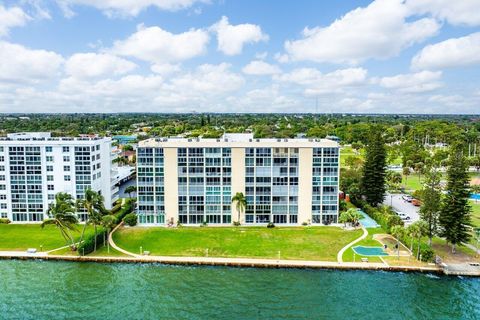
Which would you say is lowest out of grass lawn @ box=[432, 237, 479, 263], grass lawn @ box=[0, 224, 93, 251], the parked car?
grass lawn @ box=[432, 237, 479, 263]

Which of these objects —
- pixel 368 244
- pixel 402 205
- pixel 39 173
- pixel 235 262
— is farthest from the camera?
pixel 402 205

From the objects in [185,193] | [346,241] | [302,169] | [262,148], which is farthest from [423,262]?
[185,193]

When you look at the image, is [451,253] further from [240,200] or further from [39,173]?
[39,173]

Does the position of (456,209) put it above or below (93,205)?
below

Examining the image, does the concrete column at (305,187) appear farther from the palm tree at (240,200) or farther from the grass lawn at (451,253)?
the grass lawn at (451,253)

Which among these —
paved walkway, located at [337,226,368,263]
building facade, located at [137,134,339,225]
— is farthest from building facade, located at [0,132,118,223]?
paved walkway, located at [337,226,368,263]

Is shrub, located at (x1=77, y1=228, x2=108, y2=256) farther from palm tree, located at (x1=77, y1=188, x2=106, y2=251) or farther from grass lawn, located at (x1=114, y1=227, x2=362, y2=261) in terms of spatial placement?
palm tree, located at (x1=77, y1=188, x2=106, y2=251)

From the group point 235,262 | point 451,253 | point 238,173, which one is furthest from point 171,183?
point 451,253
